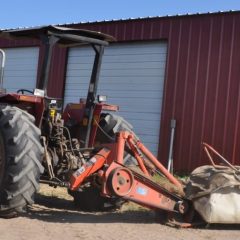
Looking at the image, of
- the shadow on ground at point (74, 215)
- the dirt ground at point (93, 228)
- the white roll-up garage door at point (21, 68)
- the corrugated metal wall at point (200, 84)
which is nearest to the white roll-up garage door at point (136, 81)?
the corrugated metal wall at point (200, 84)

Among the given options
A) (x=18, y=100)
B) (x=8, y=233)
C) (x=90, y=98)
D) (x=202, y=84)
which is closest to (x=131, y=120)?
(x=202, y=84)

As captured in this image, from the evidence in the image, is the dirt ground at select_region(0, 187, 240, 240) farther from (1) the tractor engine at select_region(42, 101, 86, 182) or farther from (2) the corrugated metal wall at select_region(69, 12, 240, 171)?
(2) the corrugated metal wall at select_region(69, 12, 240, 171)

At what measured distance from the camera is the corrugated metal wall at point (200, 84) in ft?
41.0

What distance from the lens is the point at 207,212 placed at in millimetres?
6383

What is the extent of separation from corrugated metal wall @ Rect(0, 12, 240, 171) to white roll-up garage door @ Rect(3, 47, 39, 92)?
4.46 metres

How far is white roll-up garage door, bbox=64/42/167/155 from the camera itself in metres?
13.9

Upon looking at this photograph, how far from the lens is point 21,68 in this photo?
56.1 feet

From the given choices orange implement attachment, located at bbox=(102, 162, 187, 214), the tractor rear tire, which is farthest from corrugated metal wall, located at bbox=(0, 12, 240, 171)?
the tractor rear tire

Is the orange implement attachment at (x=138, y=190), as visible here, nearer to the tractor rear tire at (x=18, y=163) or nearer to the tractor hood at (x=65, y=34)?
the tractor rear tire at (x=18, y=163)

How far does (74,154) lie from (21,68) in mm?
10185

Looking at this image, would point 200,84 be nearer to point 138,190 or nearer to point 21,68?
point 21,68

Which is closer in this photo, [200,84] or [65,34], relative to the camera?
[65,34]

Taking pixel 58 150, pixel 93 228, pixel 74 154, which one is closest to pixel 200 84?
pixel 74 154

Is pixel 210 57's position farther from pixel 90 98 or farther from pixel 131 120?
→ pixel 90 98
